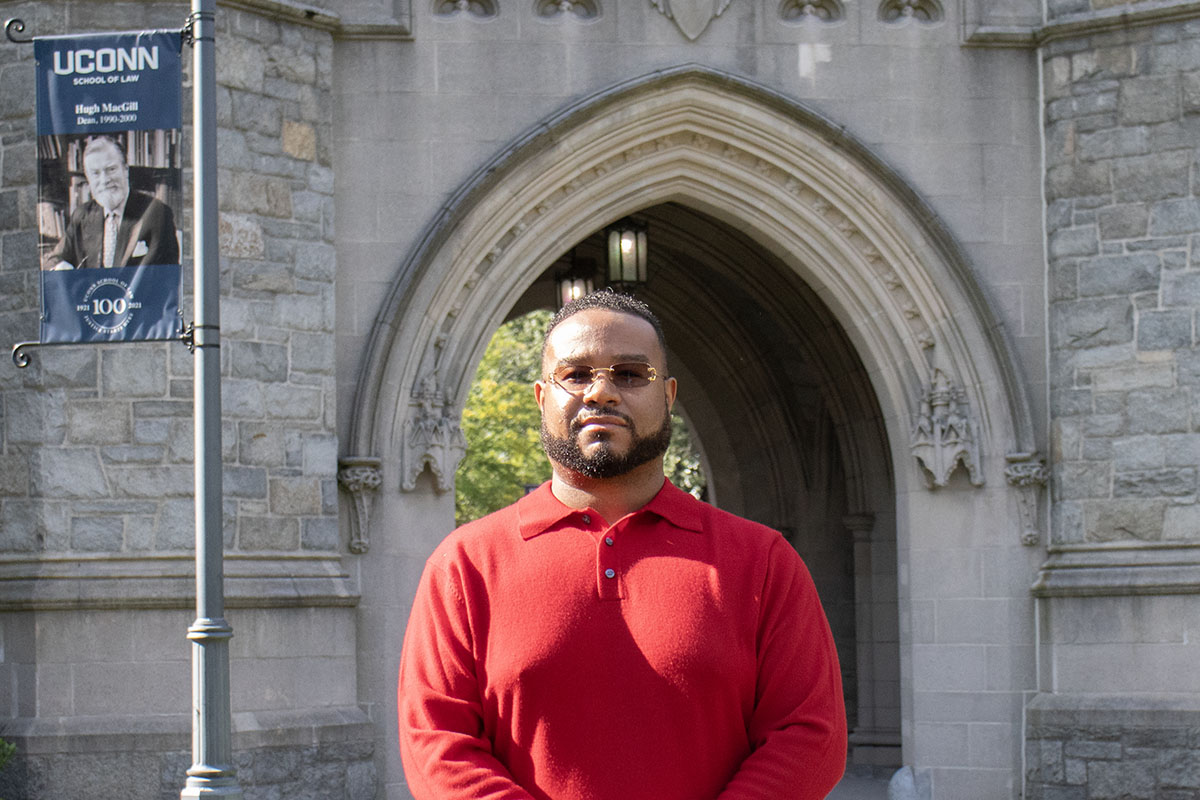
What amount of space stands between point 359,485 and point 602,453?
6.55 m

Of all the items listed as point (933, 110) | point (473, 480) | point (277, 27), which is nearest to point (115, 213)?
point (277, 27)

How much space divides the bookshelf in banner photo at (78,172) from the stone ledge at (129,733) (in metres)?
2.06

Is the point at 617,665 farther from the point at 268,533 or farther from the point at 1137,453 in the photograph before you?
the point at 1137,453

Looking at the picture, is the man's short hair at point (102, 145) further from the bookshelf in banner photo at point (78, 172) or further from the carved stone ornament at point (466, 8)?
the carved stone ornament at point (466, 8)

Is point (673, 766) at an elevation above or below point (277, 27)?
below

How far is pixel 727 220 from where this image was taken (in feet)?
33.3

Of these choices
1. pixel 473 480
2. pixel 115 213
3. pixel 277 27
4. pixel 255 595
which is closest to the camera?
pixel 115 213

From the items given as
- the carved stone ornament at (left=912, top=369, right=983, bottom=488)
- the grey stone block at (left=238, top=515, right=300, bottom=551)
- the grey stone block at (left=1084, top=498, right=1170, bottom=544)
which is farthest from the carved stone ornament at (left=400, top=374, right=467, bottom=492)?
the grey stone block at (left=1084, top=498, right=1170, bottom=544)

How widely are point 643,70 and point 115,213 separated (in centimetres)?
307

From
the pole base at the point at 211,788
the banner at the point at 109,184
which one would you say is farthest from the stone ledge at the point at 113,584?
the pole base at the point at 211,788

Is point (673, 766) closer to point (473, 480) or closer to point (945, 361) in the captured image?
point (945, 361)

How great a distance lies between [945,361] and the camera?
9.77 m

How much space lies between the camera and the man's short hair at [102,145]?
725 cm

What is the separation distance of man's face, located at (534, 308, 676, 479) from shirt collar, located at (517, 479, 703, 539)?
0.07 metres
